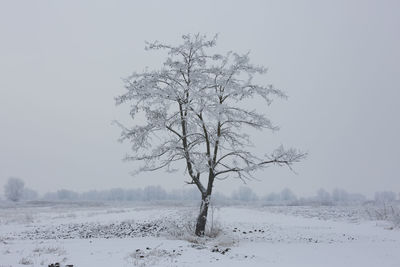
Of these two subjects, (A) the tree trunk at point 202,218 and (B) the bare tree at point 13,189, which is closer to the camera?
(A) the tree trunk at point 202,218

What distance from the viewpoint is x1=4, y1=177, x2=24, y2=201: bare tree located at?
121 meters

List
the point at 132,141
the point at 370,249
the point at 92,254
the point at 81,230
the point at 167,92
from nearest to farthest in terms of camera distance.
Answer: the point at 92,254 < the point at 370,249 < the point at 167,92 < the point at 132,141 < the point at 81,230

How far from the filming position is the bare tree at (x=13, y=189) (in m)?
121

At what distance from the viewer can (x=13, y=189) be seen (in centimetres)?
12150

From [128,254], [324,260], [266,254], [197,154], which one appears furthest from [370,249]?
[128,254]

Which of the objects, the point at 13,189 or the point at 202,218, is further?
the point at 13,189

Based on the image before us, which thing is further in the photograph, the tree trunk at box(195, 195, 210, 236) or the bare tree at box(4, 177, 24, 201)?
the bare tree at box(4, 177, 24, 201)

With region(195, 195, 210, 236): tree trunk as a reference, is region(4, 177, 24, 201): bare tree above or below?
above

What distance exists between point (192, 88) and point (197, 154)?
128 inches

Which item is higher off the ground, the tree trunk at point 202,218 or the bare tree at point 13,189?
the bare tree at point 13,189

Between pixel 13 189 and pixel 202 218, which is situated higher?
pixel 13 189

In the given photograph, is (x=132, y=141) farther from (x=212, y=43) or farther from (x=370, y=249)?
(x=370, y=249)

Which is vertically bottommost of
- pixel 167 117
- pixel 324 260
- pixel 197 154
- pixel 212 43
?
pixel 324 260

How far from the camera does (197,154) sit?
56.3ft
